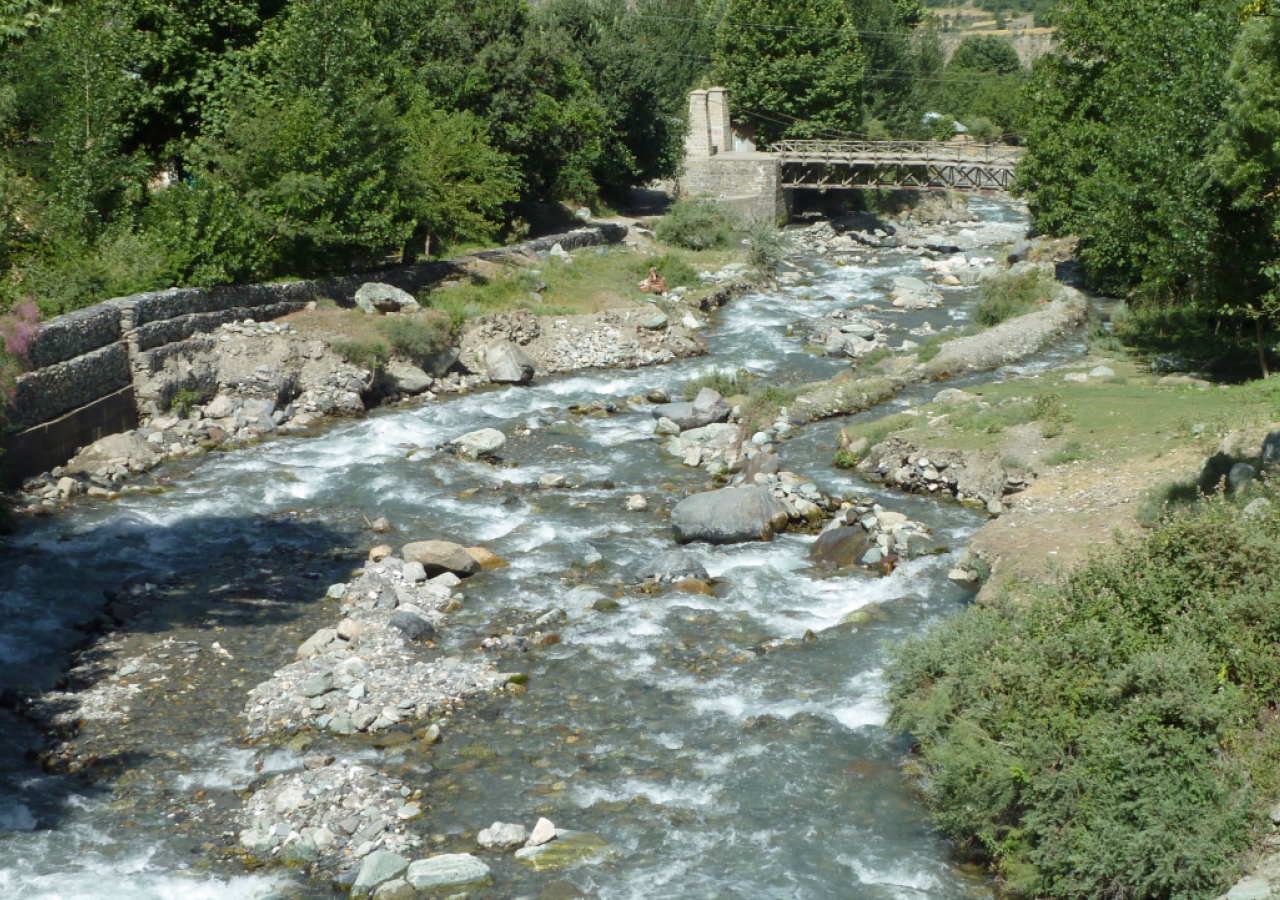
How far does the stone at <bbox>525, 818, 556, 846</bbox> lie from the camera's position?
10609mm

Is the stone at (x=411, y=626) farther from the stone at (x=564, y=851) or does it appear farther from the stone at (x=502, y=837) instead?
the stone at (x=564, y=851)

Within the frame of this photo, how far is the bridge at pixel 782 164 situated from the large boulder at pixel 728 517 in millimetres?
31180

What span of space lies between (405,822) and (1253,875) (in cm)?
697

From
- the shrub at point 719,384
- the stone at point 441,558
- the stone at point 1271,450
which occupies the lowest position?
the stone at point 441,558

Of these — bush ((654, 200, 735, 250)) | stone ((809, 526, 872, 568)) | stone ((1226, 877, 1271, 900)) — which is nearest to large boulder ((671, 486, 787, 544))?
stone ((809, 526, 872, 568))

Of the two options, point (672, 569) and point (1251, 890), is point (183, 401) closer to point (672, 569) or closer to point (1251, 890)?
point (672, 569)

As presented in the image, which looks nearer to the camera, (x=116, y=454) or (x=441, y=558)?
(x=441, y=558)

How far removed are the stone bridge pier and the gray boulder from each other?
33.8m

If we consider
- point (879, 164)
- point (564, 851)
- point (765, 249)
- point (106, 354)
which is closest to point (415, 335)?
point (106, 354)

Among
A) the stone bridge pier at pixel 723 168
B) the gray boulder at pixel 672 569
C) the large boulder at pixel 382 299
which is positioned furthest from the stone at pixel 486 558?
the stone bridge pier at pixel 723 168

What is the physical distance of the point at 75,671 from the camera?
13805 mm

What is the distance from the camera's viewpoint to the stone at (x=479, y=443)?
22016mm

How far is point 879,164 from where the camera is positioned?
49.3m

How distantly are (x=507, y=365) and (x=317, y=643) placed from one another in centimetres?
1388
